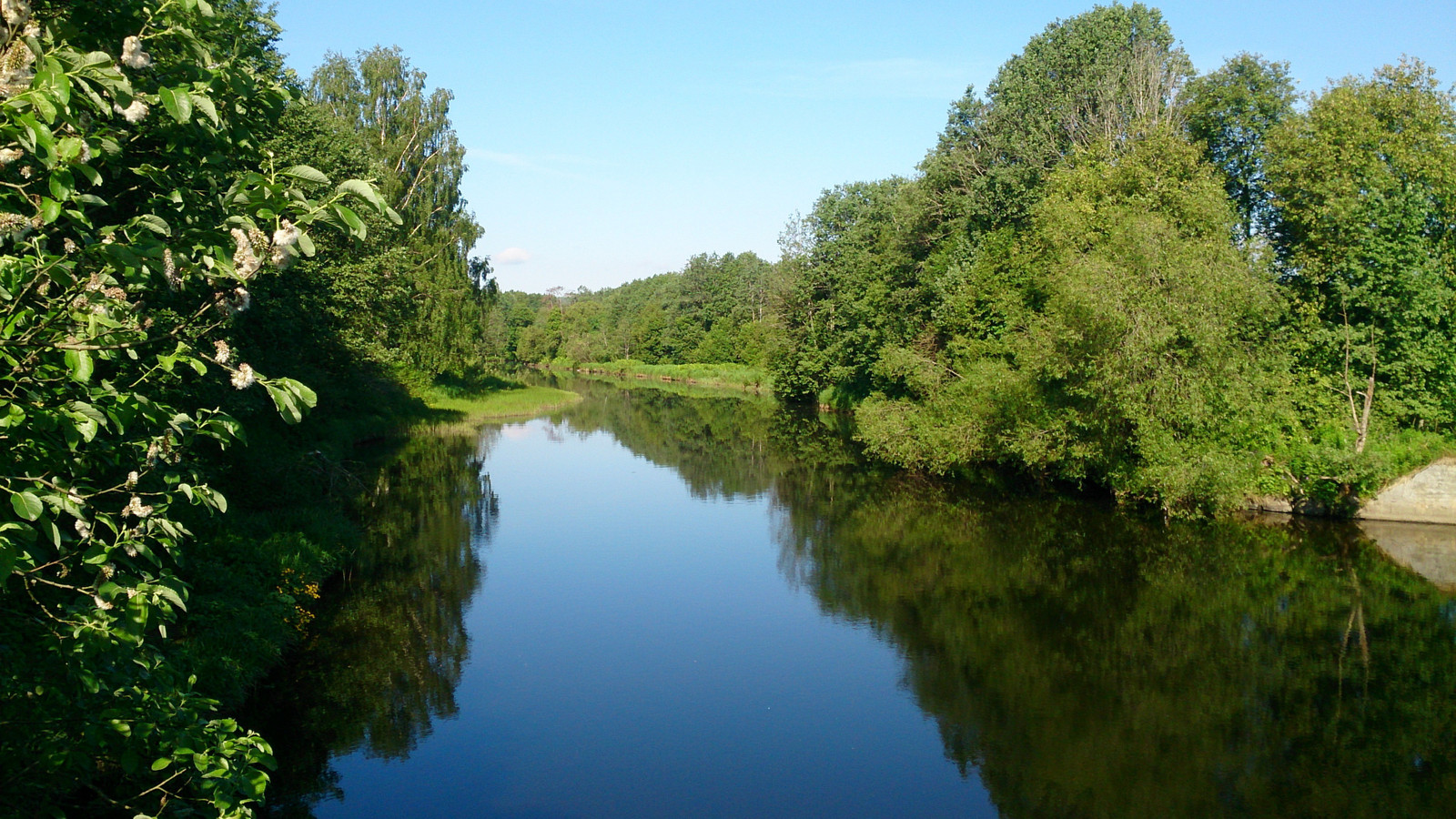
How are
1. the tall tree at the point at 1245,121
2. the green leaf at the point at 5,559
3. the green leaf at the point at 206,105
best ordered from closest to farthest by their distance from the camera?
the green leaf at the point at 5,559
the green leaf at the point at 206,105
the tall tree at the point at 1245,121

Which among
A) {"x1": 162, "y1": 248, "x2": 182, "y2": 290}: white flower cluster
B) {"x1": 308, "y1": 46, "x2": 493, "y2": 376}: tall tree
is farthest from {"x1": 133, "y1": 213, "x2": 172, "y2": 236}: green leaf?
{"x1": 308, "y1": 46, "x2": 493, "y2": 376}: tall tree

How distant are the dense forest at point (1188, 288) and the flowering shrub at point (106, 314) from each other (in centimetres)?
1999

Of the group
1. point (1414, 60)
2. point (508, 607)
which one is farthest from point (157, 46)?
point (1414, 60)

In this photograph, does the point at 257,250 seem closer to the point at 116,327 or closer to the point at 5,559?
the point at 116,327

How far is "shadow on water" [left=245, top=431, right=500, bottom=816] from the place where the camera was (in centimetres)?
1105

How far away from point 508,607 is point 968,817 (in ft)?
31.5

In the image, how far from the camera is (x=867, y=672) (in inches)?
557

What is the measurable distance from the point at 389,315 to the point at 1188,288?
2281 cm

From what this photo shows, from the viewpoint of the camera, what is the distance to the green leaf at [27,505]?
3.24 metres

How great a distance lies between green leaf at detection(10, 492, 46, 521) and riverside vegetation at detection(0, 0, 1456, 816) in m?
0.01

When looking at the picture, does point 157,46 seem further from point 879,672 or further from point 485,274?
point 485,274

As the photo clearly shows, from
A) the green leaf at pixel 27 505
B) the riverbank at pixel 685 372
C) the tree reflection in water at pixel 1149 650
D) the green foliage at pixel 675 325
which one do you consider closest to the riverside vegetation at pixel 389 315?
the green leaf at pixel 27 505

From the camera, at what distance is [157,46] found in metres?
4.43

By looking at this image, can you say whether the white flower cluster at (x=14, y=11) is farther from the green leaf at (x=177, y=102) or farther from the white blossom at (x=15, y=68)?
the green leaf at (x=177, y=102)
